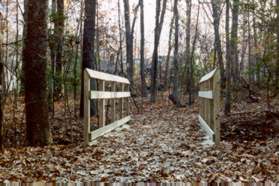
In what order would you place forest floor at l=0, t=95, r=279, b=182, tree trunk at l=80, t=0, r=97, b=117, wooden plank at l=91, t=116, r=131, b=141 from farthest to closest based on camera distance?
tree trunk at l=80, t=0, r=97, b=117 < wooden plank at l=91, t=116, r=131, b=141 < forest floor at l=0, t=95, r=279, b=182

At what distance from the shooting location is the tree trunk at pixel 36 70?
6.79 metres

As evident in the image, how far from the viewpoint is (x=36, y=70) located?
684 cm

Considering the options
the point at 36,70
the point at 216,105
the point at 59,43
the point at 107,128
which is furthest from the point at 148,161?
the point at 59,43

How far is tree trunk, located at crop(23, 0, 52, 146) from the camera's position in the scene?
6789 mm

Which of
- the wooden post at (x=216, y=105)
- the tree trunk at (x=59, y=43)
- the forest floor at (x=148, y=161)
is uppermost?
the tree trunk at (x=59, y=43)

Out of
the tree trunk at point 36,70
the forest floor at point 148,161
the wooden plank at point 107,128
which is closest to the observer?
the forest floor at point 148,161

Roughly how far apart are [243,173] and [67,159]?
7.75ft

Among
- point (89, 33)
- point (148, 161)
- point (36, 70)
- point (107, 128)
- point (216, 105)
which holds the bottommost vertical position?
point (148, 161)

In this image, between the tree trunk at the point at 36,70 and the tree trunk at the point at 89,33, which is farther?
the tree trunk at the point at 89,33

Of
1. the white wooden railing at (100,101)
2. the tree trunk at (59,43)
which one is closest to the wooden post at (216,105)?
the white wooden railing at (100,101)

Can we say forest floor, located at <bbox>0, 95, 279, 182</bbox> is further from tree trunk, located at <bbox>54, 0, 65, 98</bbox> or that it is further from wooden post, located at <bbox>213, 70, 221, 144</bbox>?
tree trunk, located at <bbox>54, 0, 65, 98</bbox>

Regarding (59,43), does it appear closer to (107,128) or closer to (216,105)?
(107,128)

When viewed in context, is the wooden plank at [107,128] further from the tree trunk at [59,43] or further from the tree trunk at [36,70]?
the tree trunk at [59,43]

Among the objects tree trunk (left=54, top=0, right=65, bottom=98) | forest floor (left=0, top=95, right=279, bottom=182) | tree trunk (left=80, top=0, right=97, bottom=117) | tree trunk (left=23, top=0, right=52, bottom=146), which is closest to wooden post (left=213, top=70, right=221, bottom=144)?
forest floor (left=0, top=95, right=279, bottom=182)
